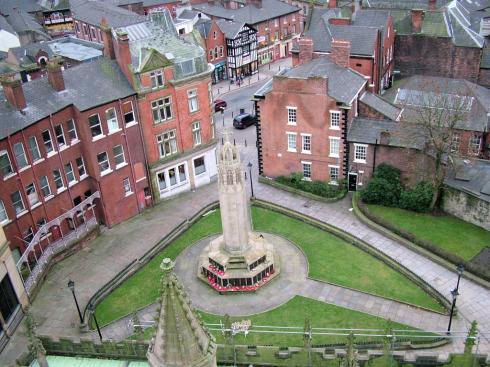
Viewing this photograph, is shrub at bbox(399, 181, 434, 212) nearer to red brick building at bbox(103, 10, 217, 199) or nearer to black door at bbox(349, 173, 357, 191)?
black door at bbox(349, 173, 357, 191)

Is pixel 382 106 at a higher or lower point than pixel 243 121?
higher

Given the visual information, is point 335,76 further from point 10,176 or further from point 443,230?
point 10,176

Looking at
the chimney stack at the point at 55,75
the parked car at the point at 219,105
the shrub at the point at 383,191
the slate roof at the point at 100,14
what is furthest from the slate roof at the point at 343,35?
the chimney stack at the point at 55,75

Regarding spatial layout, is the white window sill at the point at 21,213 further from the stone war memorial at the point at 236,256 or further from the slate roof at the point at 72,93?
the stone war memorial at the point at 236,256

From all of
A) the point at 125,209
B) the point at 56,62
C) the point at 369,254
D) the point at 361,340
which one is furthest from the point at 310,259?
the point at 56,62

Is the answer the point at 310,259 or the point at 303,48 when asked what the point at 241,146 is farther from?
the point at 310,259

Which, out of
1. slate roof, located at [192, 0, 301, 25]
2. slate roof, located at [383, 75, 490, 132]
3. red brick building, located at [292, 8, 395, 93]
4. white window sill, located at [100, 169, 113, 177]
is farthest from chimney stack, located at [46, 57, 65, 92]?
slate roof, located at [192, 0, 301, 25]

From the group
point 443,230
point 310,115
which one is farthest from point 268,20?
point 443,230
